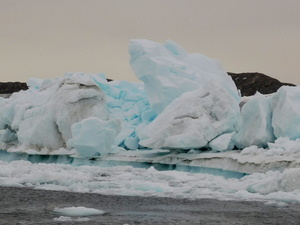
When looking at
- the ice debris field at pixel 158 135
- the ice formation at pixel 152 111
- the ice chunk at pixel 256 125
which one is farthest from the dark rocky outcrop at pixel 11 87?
the ice chunk at pixel 256 125

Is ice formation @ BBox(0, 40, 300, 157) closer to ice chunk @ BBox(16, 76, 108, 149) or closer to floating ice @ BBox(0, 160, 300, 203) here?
ice chunk @ BBox(16, 76, 108, 149)

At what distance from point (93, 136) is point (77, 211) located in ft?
33.4

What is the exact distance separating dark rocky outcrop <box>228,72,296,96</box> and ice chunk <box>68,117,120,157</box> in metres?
30.0

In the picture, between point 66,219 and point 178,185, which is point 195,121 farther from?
point 66,219

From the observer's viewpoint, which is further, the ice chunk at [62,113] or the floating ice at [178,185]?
the ice chunk at [62,113]

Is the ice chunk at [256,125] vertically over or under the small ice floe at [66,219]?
over

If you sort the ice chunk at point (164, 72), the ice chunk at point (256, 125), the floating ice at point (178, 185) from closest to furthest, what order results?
the floating ice at point (178, 185)
the ice chunk at point (256, 125)
the ice chunk at point (164, 72)

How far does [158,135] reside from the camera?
52.3ft

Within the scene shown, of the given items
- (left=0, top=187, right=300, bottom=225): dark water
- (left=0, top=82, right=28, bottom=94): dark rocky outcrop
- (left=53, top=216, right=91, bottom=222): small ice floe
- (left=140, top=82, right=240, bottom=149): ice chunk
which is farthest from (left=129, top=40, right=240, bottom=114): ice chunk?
(left=0, top=82, right=28, bottom=94): dark rocky outcrop

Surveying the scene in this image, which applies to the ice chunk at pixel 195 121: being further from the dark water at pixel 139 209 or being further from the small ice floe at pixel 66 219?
the small ice floe at pixel 66 219

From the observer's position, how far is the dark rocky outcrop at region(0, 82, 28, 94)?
178 ft

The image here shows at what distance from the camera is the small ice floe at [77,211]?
7.33 meters

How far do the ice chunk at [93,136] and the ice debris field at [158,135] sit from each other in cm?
3

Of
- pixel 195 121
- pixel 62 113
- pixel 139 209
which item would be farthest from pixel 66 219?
pixel 62 113
